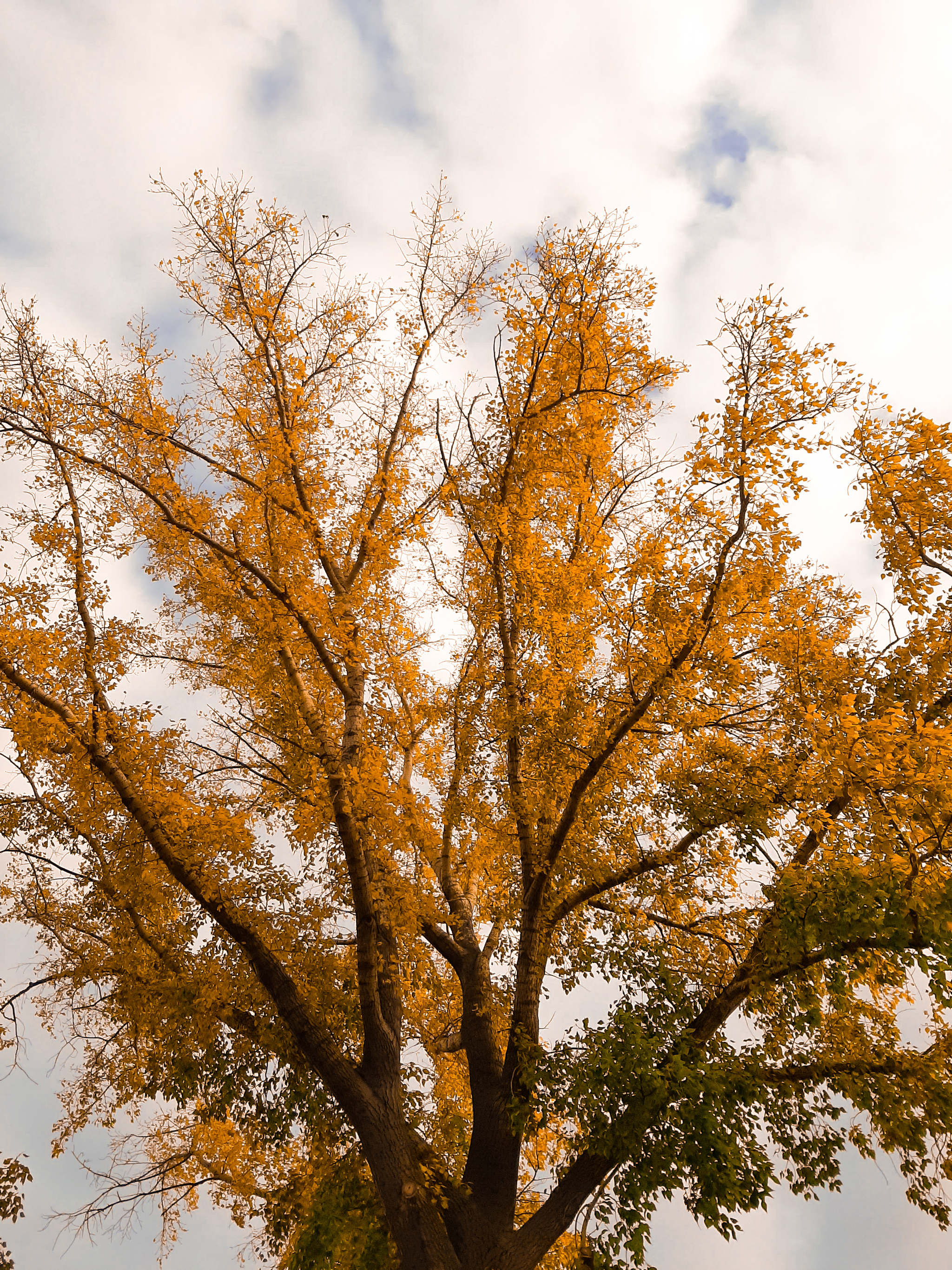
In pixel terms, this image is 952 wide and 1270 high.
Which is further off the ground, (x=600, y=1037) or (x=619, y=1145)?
(x=600, y=1037)

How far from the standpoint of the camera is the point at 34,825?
27.8 feet

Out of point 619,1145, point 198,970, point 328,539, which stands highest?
point 328,539

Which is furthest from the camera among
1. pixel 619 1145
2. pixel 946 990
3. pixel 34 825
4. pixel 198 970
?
pixel 34 825

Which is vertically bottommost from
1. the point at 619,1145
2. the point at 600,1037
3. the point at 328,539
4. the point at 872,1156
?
the point at 872,1156

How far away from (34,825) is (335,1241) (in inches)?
211

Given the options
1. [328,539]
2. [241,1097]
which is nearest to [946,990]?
[241,1097]

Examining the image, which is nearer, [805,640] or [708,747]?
[805,640]

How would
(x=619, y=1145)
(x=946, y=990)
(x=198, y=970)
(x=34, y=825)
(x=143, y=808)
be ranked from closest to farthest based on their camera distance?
(x=946, y=990) < (x=619, y=1145) < (x=143, y=808) < (x=198, y=970) < (x=34, y=825)

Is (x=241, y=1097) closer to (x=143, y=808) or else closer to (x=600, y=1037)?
(x=143, y=808)

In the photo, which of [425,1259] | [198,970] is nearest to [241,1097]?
[198,970]

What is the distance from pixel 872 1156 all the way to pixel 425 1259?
387cm

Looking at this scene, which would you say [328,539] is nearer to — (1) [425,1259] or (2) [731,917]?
(2) [731,917]

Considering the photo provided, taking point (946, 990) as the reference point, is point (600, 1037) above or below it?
above

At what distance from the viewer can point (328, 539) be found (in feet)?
28.4
